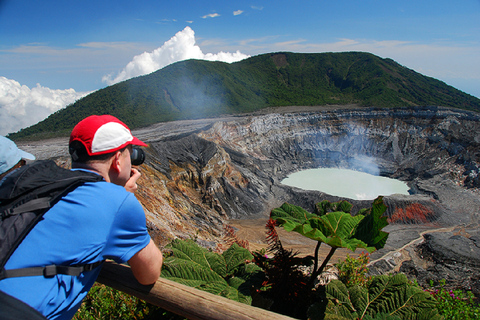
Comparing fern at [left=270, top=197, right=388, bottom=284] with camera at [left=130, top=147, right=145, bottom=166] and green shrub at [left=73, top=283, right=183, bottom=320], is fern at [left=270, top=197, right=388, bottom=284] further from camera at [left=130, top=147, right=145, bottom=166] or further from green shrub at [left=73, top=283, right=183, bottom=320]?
green shrub at [left=73, top=283, right=183, bottom=320]

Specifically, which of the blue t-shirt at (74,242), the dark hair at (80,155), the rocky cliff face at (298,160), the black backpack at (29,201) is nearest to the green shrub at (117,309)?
the blue t-shirt at (74,242)

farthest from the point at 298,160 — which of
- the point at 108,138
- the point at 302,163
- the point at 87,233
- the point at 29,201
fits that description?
the point at 29,201

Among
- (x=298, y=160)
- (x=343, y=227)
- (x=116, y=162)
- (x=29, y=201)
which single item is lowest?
(x=298, y=160)

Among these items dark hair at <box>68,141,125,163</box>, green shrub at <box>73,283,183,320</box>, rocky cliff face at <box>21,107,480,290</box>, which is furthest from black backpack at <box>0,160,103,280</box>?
rocky cliff face at <box>21,107,480,290</box>

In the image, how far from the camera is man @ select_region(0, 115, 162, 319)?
4.63 ft

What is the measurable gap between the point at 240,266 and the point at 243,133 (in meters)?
40.7

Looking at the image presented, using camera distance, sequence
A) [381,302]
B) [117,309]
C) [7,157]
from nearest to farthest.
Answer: [7,157], [381,302], [117,309]

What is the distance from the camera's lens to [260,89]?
93.8m

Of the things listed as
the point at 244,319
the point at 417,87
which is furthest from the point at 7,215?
the point at 417,87

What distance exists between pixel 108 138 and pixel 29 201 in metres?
0.59

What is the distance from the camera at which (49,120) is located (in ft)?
199

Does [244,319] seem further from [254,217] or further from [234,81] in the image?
[234,81]

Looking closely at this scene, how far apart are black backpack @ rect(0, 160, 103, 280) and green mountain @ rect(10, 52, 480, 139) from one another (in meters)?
58.0

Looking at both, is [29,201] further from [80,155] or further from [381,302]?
[381,302]
